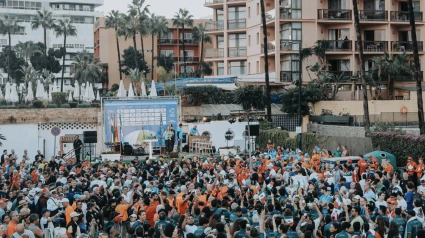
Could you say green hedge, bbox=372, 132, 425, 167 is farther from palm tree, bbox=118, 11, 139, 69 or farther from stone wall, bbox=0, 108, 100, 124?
palm tree, bbox=118, 11, 139, 69

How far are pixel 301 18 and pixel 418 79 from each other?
22.6 metres

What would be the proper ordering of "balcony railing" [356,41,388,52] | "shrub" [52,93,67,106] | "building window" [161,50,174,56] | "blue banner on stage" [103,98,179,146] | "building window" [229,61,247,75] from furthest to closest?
"building window" [161,50,174,56] < "building window" [229,61,247,75] < "balcony railing" [356,41,388,52] < "shrub" [52,93,67,106] < "blue banner on stage" [103,98,179,146]

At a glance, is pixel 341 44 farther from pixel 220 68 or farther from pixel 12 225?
pixel 12 225

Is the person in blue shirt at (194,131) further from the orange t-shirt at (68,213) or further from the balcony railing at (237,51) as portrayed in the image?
the orange t-shirt at (68,213)

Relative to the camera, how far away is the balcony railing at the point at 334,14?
176ft

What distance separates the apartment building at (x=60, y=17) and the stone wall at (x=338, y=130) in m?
68.3

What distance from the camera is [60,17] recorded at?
373ft

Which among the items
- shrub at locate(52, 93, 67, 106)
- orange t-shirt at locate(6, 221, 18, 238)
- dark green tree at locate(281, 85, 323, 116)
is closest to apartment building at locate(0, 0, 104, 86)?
shrub at locate(52, 93, 67, 106)

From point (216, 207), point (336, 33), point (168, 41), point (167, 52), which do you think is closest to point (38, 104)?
point (336, 33)

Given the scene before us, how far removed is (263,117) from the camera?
45.6m

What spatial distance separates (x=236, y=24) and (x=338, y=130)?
2616 cm

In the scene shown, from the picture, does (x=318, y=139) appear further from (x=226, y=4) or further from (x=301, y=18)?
(x=226, y=4)

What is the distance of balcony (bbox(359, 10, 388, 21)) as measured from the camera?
5359 centimetres

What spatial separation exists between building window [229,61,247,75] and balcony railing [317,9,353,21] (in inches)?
368
